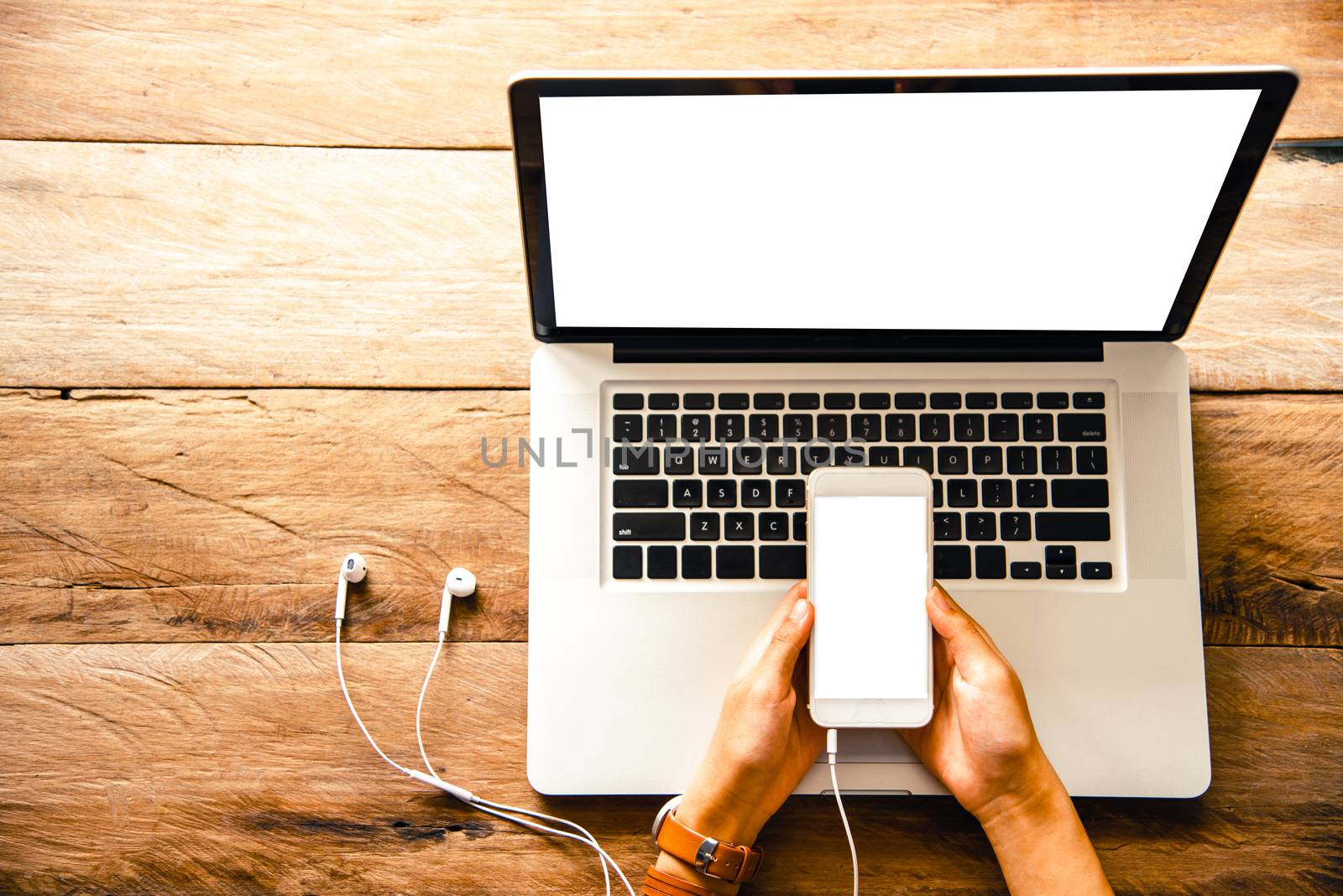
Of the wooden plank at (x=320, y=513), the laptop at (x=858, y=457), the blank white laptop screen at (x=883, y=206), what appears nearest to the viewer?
the blank white laptop screen at (x=883, y=206)

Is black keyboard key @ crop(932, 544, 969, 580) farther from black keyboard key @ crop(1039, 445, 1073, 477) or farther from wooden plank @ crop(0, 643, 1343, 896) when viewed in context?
wooden plank @ crop(0, 643, 1343, 896)

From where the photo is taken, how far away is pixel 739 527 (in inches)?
26.5

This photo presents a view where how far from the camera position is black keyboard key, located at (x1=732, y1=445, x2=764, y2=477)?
0.68 meters

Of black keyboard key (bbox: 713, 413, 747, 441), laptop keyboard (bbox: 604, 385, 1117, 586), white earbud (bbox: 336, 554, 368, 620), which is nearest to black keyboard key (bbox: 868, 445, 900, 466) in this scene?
laptop keyboard (bbox: 604, 385, 1117, 586)

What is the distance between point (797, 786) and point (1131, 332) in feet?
1.50

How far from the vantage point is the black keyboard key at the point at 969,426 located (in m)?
0.68

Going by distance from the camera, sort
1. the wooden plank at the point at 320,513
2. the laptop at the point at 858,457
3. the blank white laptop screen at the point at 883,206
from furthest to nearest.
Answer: the wooden plank at the point at 320,513
the laptop at the point at 858,457
the blank white laptop screen at the point at 883,206

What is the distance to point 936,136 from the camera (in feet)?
1.74

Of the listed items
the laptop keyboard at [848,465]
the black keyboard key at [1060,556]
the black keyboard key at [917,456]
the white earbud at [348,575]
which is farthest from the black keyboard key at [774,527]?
the white earbud at [348,575]

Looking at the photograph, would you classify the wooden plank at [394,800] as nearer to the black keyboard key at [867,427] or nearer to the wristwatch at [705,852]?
the wristwatch at [705,852]

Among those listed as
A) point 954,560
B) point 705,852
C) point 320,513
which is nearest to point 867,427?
point 954,560

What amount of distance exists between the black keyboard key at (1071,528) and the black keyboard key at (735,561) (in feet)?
0.76

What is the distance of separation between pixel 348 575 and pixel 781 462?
0.38m

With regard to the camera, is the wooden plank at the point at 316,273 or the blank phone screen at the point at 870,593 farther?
the wooden plank at the point at 316,273
